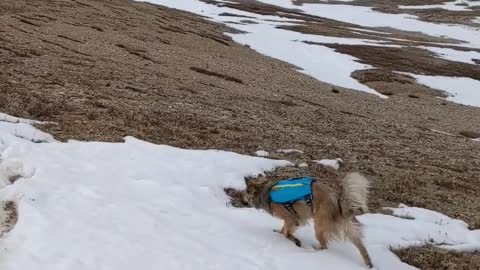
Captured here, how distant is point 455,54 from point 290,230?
2565 inches

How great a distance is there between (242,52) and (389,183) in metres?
35.2

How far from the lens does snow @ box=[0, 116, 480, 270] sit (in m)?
7.71

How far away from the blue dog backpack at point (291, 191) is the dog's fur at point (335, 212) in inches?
3.7

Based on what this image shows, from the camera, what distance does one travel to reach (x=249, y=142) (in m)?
16.8

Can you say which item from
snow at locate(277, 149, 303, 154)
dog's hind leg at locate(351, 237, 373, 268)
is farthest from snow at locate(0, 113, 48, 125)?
dog's hind leg at locate(351, 237, 373, 268)

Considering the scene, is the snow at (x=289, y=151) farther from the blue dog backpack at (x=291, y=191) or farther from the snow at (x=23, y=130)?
the blue dog backpack at (x=291, y=191)

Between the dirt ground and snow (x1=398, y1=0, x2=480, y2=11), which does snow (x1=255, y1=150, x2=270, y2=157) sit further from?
snow (x1=398, y1=0, x2=480, y2=11)

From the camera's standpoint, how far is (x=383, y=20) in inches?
4633

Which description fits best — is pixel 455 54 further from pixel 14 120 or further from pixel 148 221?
pixel 148 221

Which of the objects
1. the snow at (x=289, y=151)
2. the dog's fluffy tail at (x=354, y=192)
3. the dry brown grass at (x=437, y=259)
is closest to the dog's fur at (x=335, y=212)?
the dog's fluffy tail at (x=354, y=192)

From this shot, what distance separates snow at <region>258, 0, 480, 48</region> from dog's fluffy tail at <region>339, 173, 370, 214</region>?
8380 cm

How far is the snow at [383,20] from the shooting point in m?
101

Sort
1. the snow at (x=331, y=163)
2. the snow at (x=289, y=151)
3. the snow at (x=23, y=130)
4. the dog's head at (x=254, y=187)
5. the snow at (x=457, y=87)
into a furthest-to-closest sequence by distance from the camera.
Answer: the snow at (x=457, y=87) < the snow at (x=289, y=151) < the snow at (x=331, y=163) < the snow at (x=23, y=130) < the dog's head at (x=254, y=187)

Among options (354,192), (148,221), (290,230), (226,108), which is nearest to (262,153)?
(290,230)
